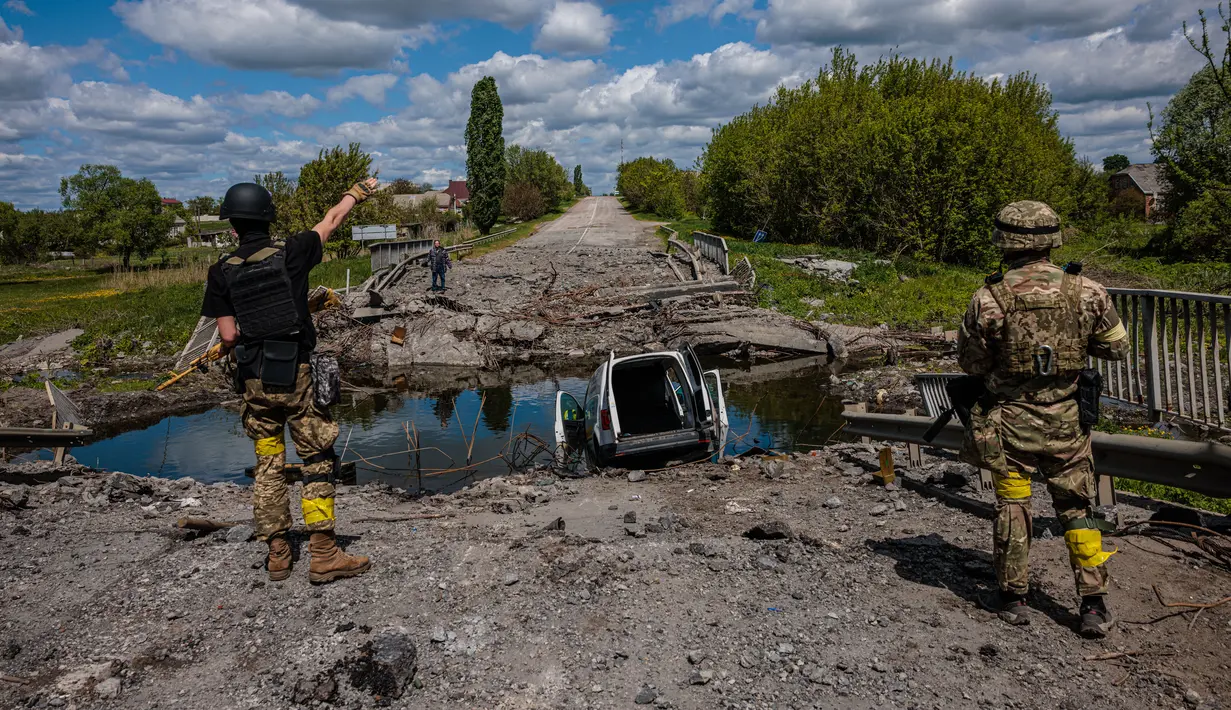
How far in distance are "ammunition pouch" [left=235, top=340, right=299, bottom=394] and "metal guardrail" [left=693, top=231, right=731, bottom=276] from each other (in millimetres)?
21635

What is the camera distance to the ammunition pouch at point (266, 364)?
436 cm

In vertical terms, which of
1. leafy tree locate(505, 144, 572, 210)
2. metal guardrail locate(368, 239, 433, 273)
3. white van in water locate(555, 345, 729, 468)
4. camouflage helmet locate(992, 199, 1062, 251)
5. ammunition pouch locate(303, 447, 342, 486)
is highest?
leafy tree locate(505, 144, 572, 210)

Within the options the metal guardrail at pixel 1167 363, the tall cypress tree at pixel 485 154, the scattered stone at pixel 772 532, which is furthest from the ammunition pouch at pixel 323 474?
the tall cypress tree at pixel 485 154

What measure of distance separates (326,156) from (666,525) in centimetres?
3712

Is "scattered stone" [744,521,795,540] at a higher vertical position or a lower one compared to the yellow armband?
lower

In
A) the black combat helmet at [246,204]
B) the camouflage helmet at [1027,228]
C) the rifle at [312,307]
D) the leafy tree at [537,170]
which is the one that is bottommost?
the rifle at [312,307]

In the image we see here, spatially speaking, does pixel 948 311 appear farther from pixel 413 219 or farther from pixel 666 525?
pixel 413 219

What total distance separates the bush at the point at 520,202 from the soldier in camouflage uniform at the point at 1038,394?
6258 cm

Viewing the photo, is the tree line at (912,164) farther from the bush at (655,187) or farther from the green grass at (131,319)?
the bush at (655,187)

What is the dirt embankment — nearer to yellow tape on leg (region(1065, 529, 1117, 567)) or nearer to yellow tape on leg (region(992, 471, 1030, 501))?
yellow tape on leg (region(1065, 529, 1117, 567))

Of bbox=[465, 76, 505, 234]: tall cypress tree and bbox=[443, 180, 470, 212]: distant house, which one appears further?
bbox=[443, 180, 470, 212]: distant house

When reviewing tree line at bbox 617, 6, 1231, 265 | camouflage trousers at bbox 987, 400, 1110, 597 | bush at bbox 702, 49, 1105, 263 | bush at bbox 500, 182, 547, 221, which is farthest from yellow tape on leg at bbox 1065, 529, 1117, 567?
bush at bbox 500, 182, 547, 221

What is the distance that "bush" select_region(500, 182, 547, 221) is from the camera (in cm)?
6556

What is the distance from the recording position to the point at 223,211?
4.51 meters
